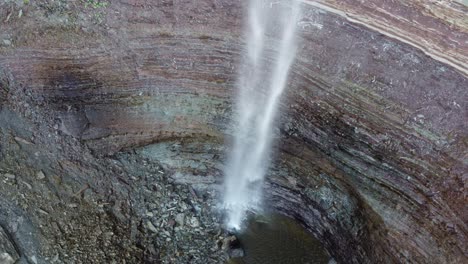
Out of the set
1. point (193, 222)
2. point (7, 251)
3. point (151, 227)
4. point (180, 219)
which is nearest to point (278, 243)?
point (193, 222)

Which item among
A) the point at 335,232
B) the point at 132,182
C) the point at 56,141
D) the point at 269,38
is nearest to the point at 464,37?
the point at 269,38

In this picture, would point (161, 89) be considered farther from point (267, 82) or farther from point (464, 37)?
point (464, 37)

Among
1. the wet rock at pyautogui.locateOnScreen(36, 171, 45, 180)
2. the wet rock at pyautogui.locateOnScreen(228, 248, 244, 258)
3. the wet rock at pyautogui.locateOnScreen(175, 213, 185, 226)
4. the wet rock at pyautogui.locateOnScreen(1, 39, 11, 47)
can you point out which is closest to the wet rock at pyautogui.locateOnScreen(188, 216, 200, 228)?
the wet rock at pyautogui.locateOnScreen(175, 213, 185, 226)

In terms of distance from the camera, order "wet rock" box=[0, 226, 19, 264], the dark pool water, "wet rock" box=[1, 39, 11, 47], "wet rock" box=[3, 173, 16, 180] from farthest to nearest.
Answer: the dark pool water < "wet rock" box=[1, 39, 11, 47] < "wet rock" box=[3, 173, 16, 180] < "wet rock" box=[0, 226, 19, 264]

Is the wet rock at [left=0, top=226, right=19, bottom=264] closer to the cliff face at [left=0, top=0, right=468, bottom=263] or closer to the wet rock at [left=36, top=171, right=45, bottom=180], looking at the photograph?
the cliff face at [left=0, top=0, right=468, bottom=263]

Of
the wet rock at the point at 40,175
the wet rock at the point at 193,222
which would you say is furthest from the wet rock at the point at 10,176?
the wet rock at the point at 193,222

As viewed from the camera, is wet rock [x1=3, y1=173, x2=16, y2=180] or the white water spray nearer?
wet rock [x1=3, y1=173, x2=16, y2=180]

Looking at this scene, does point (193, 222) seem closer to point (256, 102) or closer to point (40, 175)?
point (256, 102)
